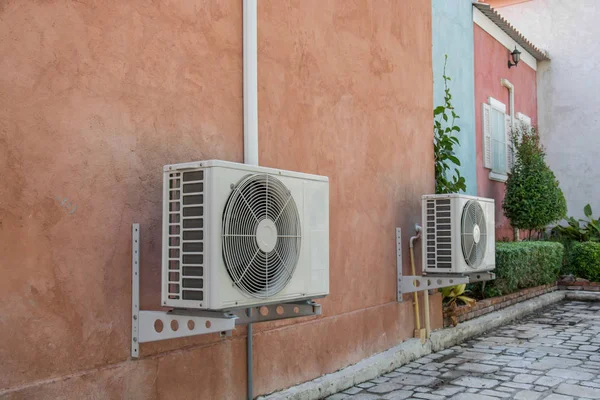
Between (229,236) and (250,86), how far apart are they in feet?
4.70

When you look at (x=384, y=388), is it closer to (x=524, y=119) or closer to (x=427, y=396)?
(x=427, y=396)

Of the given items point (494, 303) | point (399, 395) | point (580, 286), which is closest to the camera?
point (399, 395)

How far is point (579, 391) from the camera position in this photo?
4820mm

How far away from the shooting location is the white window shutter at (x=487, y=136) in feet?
36.1

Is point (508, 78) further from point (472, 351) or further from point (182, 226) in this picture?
point (182, 226)

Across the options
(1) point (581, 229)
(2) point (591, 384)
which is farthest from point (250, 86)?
(1) point (581, 229)

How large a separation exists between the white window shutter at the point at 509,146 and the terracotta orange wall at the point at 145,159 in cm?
727

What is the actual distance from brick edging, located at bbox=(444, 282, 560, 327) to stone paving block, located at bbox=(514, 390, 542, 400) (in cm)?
217

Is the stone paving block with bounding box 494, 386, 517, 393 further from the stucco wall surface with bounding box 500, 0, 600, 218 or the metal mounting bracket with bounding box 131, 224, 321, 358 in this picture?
the stucco wall surface with bounding box 500, 0, 600, 218

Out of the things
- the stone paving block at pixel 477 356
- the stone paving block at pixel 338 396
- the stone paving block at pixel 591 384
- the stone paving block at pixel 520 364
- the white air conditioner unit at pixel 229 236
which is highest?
the white air conditioner unit at pixel 229 236

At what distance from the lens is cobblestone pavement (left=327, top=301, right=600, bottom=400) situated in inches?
189

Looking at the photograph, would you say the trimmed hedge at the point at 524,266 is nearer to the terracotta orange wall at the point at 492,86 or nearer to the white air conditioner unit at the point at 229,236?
the terracotta orange wall at the point at 492,86

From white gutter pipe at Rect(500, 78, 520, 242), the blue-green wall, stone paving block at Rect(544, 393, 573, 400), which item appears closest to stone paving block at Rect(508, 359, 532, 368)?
stone paving block at Rect(544, 393, 573, 400)

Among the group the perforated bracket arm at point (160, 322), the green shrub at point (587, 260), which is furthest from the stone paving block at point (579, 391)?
the green shrub at point (587, 260)
